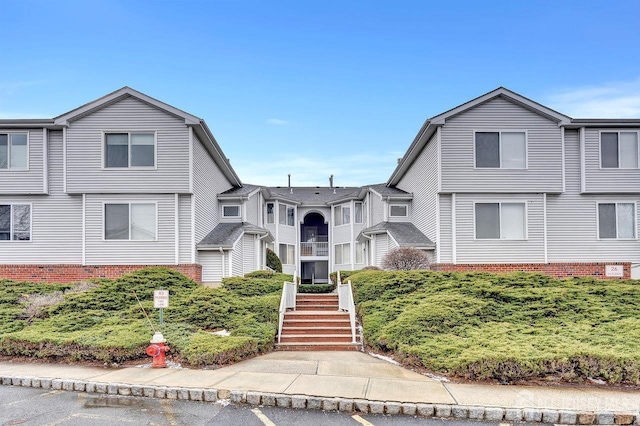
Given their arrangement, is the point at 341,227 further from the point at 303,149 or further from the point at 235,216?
the point at 235,216

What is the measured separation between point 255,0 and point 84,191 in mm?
10039

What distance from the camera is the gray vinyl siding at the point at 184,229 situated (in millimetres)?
18781

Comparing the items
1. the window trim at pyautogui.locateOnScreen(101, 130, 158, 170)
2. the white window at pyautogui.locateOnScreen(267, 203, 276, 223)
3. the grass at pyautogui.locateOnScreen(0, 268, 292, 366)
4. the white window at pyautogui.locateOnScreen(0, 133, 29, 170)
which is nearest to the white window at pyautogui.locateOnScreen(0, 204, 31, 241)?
the white window at pyautogui.locateOnScreen(0, 133, 29, 170)

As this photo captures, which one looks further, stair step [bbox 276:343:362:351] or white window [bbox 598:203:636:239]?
white window [bbox 598:203:636:239]

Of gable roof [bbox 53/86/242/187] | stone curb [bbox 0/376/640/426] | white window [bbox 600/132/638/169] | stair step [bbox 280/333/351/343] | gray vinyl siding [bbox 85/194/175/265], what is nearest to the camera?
stone curb [bbox 0/376/640/426]

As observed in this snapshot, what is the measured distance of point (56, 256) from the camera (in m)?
18.8

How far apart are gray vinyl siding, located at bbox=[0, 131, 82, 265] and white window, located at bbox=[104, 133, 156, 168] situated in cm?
202

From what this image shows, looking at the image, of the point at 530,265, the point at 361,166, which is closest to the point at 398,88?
the point at 530,265

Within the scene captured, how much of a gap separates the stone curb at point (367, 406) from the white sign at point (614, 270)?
42.3 ft

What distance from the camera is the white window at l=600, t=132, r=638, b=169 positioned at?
19.3 m

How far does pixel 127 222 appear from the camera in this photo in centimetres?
1878

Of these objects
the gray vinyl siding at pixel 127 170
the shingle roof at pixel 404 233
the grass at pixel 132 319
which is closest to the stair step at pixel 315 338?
the grass at pixel 132 319

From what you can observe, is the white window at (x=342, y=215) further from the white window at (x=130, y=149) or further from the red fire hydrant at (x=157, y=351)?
the red fire hydrant at (x=157, y=351)

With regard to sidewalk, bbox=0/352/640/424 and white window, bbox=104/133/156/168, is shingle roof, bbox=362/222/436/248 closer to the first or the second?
sidewalk, bbox=0/352/640/424
